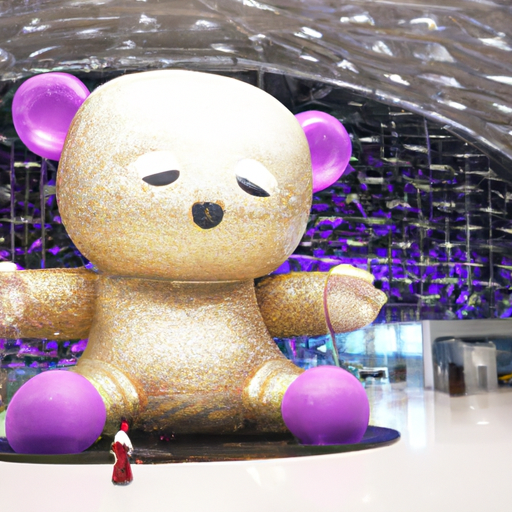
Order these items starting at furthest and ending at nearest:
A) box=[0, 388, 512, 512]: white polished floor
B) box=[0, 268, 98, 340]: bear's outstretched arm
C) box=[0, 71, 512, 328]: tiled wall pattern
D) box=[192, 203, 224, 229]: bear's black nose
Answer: box=[0, 71, 512, 328]: tiled wall pattern, box=[0, 268, 98, 340]: bear's outstretched arm, box=[192, 203, 224, 229]: bear's black nose, box=[0, 388, 512, 512]: white polished floor

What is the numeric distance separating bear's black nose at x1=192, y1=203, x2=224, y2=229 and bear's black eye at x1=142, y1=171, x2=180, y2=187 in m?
0.10

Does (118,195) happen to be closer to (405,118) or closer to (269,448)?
(269,448)

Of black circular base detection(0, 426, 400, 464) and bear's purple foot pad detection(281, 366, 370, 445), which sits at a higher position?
bear's purple foot pad detection(281, 366, 370, 445)

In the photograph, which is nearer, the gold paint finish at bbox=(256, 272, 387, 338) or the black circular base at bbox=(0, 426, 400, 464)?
the black circular base at bbox=(0, 426, 400, 464)

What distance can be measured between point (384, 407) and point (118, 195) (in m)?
1.70

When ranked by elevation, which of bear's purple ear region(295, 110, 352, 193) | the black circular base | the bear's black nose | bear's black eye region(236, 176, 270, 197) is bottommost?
the black circular base

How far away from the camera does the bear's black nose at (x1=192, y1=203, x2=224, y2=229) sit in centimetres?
188

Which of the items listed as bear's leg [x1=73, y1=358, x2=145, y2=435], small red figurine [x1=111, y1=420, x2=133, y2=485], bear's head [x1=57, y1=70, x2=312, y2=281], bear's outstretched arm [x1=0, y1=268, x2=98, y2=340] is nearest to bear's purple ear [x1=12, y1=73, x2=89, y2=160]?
bear's head [x1=57, y1=70, x2=312, y2=281]

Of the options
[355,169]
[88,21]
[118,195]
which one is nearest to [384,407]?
[355,169]

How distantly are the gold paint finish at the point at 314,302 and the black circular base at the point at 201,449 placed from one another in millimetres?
388

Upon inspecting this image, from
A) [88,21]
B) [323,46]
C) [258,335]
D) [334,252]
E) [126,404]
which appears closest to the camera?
[126,404]

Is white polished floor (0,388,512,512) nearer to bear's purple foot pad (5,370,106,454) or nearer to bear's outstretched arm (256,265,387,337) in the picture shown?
bear's purple foot pad (5,370,106,454)

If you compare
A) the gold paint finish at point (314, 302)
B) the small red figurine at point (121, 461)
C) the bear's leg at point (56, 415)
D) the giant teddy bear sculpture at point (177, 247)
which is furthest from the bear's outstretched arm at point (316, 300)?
the small red figurine at point (121, 461)

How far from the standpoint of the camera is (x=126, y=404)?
1885 mm
